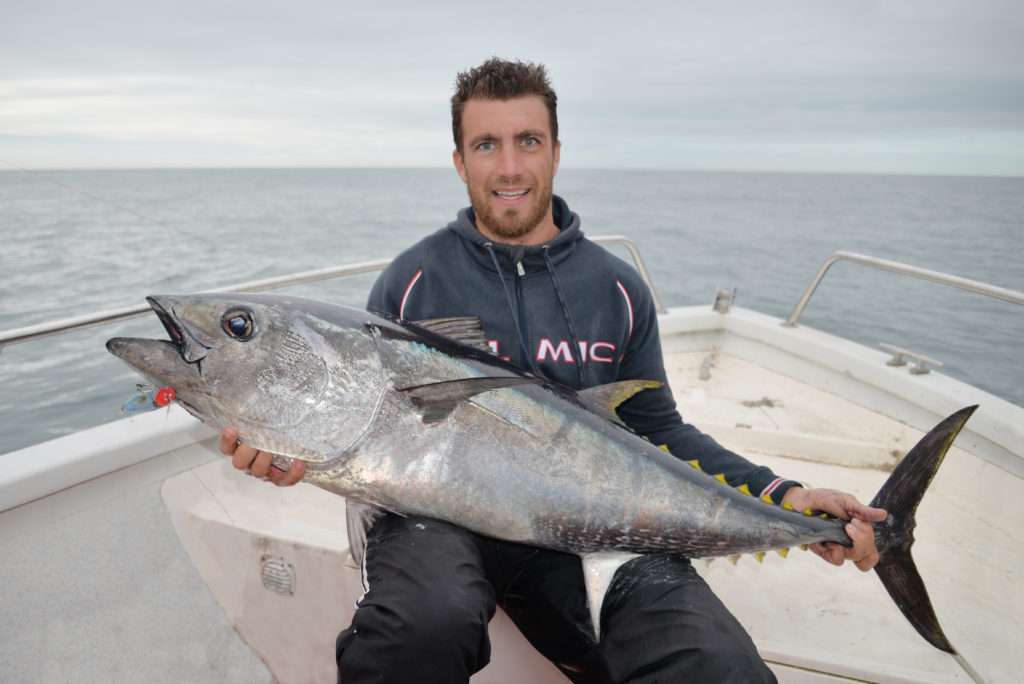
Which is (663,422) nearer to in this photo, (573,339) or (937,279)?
(573,339)

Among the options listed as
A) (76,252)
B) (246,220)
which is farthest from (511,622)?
(246,220)

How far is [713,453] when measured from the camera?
7.04 feet

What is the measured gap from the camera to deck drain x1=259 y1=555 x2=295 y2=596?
7.04 feet

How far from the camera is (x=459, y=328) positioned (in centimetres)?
184

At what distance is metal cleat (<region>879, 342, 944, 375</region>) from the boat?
0.65 metres

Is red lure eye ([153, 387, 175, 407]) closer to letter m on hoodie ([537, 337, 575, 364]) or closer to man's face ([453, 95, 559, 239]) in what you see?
letter m on hoodie ([537, 337, 575, 364])

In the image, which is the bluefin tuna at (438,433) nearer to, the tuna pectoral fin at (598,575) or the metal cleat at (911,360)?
the tuna pectoral fin at (598,575)

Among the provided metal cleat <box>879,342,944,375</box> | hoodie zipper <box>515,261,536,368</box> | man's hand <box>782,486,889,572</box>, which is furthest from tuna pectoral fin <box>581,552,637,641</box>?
metal cleat <box>879,342,944,375</box>

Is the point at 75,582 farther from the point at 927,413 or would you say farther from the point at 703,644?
the point at 927,413

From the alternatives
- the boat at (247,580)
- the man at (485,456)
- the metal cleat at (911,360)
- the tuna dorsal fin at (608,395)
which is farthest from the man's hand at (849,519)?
the metal cleat at (911,360)

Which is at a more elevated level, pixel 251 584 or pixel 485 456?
pixel 485 456

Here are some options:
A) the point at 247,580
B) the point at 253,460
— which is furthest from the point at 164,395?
the point at 247,580

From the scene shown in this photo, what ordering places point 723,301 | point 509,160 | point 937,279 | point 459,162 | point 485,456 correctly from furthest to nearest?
point 723,301 → point 937,279 → point 459,162 → point 509,160 → point 485,456

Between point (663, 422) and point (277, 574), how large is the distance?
1529mm
